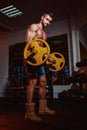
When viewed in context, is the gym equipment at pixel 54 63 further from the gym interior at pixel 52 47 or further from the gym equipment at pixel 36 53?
the gym interior at pixel 52 47

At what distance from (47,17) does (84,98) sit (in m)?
1.36

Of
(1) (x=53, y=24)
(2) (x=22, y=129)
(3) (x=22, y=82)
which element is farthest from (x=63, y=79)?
(2) (x=22, y=129)

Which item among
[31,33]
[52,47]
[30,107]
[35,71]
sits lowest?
[30,107]

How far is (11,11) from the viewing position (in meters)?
4.41

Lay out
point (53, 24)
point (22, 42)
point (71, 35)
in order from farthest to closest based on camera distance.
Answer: point (22, 42)
point (53, 24)
point (71, 35)

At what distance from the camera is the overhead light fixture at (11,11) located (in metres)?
4.22

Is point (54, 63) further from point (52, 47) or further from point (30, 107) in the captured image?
point (52, 47)

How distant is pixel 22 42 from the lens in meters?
5.39

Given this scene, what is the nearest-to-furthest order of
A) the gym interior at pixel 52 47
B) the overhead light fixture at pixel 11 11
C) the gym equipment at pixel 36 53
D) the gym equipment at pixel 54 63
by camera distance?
the gym equipment at pixel 36 53 → the gym equipment at pixel 54 63 → the gym interior at pixel 52 47 → the overhead light fixture at pixel 11 11

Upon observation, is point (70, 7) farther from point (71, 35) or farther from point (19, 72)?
point (19, 72)

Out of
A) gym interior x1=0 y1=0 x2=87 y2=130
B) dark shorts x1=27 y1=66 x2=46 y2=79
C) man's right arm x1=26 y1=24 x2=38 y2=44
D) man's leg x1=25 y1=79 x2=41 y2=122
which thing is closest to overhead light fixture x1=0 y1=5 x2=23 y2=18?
gym interior x1=0 y1=0 x2=87 y2=130

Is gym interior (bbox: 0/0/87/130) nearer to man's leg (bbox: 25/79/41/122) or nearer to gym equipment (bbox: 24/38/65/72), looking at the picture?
man's leg (bbox: 25/79/41/122)

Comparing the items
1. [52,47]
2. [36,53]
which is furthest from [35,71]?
[52,47]

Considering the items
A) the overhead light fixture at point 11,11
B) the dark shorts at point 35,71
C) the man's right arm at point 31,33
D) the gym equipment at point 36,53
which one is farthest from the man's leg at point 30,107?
the overhead light fixture at point 11,11
